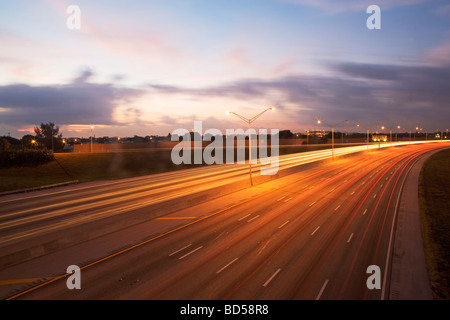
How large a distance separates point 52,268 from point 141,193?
56.1 ft

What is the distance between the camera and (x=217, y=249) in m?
15.5

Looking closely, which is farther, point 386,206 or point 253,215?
point 386,206

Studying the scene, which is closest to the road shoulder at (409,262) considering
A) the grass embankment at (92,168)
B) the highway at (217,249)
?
the highway at (217,249)

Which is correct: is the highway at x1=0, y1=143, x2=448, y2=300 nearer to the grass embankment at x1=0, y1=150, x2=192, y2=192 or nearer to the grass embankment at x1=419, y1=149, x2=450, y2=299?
the grass embankment at x1=419, y1=149, x2=450, y2=299

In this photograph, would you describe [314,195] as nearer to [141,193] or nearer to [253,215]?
[253,215]

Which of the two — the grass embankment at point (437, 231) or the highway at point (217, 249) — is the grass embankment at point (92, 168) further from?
the grass embankment at point (437, 231)

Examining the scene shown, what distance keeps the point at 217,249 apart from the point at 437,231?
15.8 metres

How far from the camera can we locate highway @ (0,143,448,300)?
1148 centimetres

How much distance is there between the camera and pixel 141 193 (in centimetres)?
3030

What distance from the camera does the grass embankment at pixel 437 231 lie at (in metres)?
12.5

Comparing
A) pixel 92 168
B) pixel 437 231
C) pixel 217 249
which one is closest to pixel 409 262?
pixel 437 231

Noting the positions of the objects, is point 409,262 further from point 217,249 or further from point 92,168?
point 92,168
